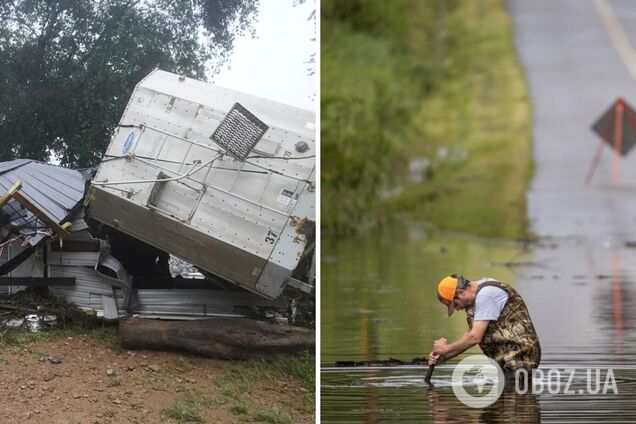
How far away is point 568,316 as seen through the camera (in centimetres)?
1213

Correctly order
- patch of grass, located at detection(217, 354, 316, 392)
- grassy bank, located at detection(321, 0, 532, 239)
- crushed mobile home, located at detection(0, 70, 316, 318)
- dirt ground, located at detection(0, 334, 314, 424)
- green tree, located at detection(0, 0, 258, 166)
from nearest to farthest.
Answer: dirt ground, located at detection(0, 334, 314, 424)
patch of grass, located at detection(217, 354, 316, 392)
crushed mobile home, located at detection(0, 70, 316, 318)
green tree, located at detection(0, 0, 258, 166)
grassy bank, located at detection(321, 0, 532, 239)

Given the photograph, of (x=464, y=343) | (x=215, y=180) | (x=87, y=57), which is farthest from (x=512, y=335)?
(x=87, y=57)

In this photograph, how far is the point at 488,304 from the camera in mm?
8133

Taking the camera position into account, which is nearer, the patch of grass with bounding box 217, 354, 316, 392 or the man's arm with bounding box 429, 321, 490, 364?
the patch of grass with bounding box 217, 354, 316, 392

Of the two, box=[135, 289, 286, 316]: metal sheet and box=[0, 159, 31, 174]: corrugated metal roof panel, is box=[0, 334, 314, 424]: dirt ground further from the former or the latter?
box=[0, 159, 31, 174]: corrugated metal roof panel

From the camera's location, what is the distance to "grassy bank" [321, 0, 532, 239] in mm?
20906

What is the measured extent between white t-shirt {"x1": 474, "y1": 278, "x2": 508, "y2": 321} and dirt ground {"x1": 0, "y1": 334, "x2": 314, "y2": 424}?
1.28 metres

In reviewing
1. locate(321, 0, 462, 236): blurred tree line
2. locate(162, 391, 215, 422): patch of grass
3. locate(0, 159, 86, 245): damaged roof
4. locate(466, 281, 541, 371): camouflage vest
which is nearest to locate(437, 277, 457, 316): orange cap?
locate(466, 281, 541, 371): camouflage vest

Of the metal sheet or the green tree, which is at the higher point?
the green tree

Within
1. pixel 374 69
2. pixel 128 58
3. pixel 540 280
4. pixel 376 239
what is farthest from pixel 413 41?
pixel 128 58

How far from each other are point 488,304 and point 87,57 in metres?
2.80

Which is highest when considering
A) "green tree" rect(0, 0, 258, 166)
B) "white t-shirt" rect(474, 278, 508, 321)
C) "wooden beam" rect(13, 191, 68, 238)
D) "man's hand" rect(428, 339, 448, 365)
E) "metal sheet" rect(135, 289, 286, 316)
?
"green tree" rect(0, 0, 258, 166)

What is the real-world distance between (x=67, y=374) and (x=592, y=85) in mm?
22387

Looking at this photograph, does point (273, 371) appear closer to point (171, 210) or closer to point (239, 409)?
point (239, 409)
